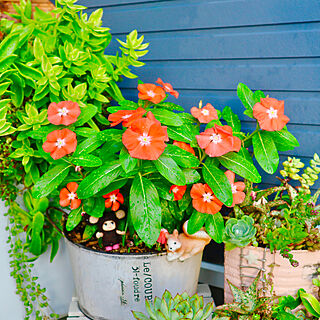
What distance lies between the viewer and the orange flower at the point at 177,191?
4.86 feet

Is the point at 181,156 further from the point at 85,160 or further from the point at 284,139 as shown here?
the point at 284,139

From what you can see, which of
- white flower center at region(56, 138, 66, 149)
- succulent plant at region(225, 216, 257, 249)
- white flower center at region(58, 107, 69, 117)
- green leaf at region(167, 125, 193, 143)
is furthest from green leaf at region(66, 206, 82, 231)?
succulent plant at region(225, 216, 257, 249)

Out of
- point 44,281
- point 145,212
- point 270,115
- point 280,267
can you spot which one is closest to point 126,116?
point 145,212

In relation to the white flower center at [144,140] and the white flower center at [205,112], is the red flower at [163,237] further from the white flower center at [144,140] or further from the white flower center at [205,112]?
the white flower center at [205,112]

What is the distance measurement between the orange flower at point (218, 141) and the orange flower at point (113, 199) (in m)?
0.44

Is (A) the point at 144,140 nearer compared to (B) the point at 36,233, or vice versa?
(A) the point at 144,140

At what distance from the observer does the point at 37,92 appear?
1.66 metres

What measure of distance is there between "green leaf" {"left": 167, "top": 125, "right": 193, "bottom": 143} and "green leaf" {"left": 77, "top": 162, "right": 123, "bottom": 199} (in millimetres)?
263

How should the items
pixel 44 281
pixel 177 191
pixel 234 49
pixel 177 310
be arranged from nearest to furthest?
pixel 177 310 → pixel 177 191 → pixel 234 49 → pixel 44 281

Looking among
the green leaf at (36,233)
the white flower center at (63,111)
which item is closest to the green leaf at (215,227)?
the white flower center at (63,111)

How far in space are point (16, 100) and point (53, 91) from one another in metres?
0.19

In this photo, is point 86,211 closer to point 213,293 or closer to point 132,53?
point 132,53

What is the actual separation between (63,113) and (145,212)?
0.55 meters

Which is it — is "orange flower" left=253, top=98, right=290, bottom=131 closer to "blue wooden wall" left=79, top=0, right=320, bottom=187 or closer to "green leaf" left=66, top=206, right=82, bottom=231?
"blue wooden wall" left=79, top=0, right=320, bottom=187
